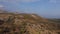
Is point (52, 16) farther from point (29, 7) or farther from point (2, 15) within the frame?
point (2, 15)

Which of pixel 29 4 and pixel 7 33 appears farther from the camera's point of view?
pixel 29 4

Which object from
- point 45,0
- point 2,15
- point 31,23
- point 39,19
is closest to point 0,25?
point 2,15

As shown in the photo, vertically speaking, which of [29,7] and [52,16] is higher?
[29,7]

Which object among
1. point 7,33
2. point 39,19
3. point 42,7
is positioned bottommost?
point 7,33

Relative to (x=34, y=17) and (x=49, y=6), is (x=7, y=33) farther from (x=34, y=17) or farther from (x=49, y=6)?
(x=49, y=6)
